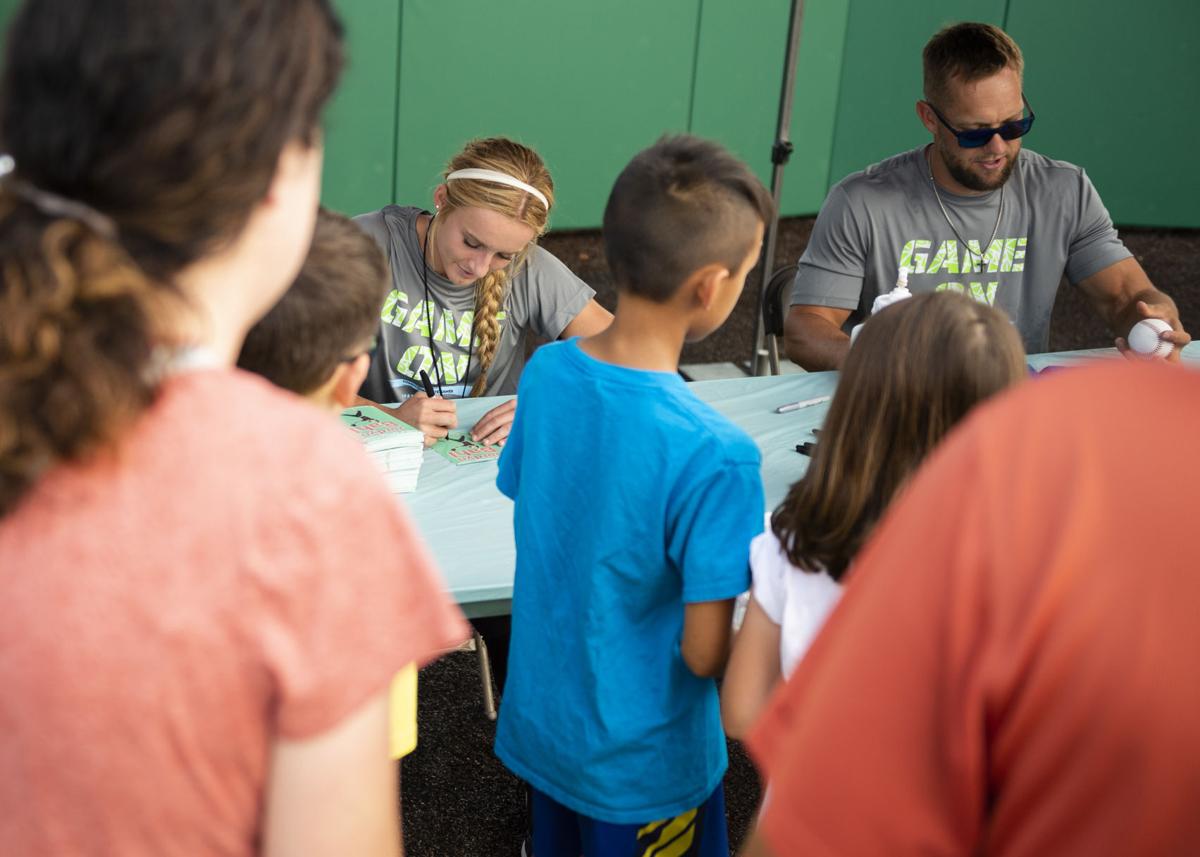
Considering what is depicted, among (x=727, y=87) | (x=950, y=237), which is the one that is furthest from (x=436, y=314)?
(x=727, y=87)

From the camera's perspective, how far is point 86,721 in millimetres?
677

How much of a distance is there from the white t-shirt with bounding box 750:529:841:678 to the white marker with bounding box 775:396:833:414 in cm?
125

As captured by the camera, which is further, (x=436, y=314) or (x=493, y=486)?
(x=436, y=314)

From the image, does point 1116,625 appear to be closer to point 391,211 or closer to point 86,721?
point 86,721

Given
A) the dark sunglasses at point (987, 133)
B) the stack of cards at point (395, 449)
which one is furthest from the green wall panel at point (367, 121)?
the stack of cards at point (395, 449)

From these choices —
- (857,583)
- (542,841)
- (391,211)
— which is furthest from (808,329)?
(857,583)

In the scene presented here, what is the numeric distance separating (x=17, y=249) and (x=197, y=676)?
0.25 meters

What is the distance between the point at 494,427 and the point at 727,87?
14.5ft

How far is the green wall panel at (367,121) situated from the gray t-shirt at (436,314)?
2.89m

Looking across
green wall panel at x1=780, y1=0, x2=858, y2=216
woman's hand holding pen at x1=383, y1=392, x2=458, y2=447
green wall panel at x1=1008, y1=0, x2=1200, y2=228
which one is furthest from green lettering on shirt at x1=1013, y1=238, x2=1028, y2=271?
green wall panel at x1=1008, y1=0, x2=1200, y2=228

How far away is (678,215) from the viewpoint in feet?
4.95

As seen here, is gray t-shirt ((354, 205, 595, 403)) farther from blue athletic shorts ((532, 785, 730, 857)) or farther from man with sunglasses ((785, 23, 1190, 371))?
blue athletic shorts ((532, 785, 730, 857))

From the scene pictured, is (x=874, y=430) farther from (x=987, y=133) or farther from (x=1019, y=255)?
(x=1019, y=255)

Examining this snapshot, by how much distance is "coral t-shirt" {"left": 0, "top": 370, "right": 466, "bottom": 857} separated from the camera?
2.16ft
